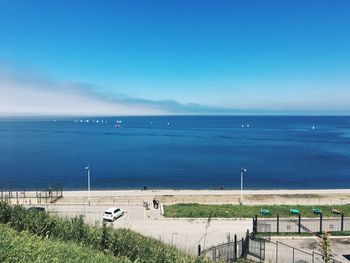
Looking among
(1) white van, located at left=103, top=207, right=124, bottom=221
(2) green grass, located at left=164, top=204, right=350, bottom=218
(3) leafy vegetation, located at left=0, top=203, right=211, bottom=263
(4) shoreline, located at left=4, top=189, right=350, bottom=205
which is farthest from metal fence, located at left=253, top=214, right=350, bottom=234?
(4) shoreline, located at left=4, top=189, right=350, bottom=205

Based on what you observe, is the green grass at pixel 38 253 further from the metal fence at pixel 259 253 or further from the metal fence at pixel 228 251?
the metal fence at pixel 259 253

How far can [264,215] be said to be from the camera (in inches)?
1634

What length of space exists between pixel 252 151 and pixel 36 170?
6921 centimetres

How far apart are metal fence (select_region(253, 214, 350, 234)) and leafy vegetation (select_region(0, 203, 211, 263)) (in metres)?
15.2

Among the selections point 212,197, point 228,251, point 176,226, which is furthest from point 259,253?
point 212,197

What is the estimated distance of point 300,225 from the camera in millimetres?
34188

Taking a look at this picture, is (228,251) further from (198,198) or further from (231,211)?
(198,198)

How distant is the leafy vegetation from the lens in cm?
1744

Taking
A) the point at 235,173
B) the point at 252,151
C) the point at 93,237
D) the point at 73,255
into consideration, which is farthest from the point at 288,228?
the point at 252,151

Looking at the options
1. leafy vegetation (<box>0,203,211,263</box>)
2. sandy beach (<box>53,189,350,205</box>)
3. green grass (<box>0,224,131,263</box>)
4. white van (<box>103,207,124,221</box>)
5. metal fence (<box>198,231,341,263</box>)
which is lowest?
sandy beach (<box>53,189,350,205</box>)

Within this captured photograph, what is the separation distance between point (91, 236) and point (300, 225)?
21.3 m

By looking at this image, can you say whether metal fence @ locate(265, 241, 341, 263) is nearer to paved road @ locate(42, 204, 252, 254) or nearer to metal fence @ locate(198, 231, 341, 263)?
metal fence @ locate(198, 231, 341, 263)

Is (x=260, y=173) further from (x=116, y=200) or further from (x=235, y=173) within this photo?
(x=116, y=200)

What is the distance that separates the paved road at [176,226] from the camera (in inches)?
1253
